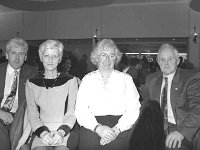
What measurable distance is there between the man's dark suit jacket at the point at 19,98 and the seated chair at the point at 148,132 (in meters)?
0.99

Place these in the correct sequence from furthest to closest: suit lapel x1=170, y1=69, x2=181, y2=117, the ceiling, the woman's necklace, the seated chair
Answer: the ceiling, suit lapel x1=170, y1=69, x2=181, y2=117, the woman's necklace, the seated chair

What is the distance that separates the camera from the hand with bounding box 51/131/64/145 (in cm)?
180

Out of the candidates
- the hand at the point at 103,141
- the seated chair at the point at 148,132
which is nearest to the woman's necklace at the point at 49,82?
the hand at the point at 103,141

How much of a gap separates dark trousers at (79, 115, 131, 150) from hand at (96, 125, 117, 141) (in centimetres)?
6

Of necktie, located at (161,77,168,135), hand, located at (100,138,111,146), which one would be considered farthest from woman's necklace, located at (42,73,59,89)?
necktie, located at (161,77,168,135)

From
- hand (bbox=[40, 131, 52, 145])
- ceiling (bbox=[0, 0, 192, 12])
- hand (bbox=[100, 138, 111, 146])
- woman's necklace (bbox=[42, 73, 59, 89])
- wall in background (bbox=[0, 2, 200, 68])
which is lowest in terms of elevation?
hand (bbox=[100, 138, 111, 146])

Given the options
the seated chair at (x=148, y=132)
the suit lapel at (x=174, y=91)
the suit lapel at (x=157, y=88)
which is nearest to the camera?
the seated chair at (x=148, y=132)

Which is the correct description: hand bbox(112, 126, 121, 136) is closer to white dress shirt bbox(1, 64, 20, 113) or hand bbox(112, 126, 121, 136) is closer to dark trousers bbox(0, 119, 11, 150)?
dark trousers bbox(0, 119, 11, 150)

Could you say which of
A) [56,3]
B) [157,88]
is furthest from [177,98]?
[56,3]

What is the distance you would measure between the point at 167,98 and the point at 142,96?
0.26 meters

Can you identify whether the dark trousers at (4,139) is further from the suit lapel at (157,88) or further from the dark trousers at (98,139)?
the suit lapel at (157,88)

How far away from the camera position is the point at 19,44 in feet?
7.93

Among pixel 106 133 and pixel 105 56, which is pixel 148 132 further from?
pixel 105 56

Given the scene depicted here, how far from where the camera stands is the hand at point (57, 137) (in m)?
1.80
